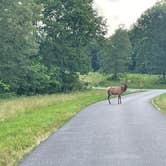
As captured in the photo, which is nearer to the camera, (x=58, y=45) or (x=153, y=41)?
(x=58, y=45)

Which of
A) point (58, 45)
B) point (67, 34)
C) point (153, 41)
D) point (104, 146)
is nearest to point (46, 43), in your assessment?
point (58, 45)

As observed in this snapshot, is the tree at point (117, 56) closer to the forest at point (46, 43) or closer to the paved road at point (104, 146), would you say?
the forest at point (46, 43)

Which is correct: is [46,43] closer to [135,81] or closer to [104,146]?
[135,81]

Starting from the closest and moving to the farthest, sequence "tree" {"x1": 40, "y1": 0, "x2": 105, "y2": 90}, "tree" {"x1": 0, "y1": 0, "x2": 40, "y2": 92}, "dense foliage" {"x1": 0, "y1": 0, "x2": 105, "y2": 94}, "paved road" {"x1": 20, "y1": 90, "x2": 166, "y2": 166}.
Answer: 1. "paved road" {"x1": 20, "y1": 90, "x2": 166, "y2": 166}
2. "tree" {"x1": 0, "y1": 0, "x2": 40, "y2": 92}
3. "dense foliage" {"x1": 0, "y1": 0, "x2": 105, "y2": 94}
4. "tree" {"x1": 40, "y1": 0, "x2": 105, "y2": 90}

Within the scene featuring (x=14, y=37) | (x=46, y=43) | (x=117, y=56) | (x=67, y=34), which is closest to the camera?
(x=14, y=37)

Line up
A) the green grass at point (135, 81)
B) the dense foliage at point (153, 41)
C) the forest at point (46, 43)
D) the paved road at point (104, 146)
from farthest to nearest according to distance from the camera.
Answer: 1. the dense foliage at point (153, 41)
2. the green grass at point (135, 81)
3. the forest at point (46, 43)
4. the paved road at point (104, 146)

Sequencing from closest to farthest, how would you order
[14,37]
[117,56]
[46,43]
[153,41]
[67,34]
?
[14,37]
[46,43]
[67,34]
[117,56]
[153,41]

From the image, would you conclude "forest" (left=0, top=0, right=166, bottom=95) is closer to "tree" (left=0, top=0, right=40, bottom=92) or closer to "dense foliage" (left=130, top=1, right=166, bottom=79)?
"tree" (left=0, top=0, right=40, bottom=92)

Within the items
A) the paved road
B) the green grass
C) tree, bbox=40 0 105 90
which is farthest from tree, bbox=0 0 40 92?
the green grass

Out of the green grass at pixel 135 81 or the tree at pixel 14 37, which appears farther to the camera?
the green grass at pixel 135 81

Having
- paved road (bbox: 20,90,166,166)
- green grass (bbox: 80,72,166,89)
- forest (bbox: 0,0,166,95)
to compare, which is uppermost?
forest (bbox: 0,0,166,95)

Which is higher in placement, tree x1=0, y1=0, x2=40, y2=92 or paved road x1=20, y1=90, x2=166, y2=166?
tree x1=0, y1=0, x2=40, y2=92

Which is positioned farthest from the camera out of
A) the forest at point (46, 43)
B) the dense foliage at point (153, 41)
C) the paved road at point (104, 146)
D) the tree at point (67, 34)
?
the dense foliage at point (153, 41)

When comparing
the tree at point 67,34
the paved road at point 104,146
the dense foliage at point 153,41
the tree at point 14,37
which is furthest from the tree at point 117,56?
the paved road at point 104,146
